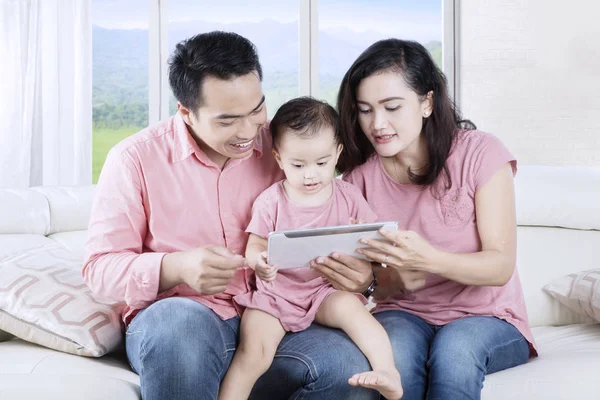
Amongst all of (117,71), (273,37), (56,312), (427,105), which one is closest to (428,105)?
(427,105)

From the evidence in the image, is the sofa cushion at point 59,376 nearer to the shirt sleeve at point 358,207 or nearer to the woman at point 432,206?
the woman at point 432,206

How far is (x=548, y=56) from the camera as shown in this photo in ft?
17.5

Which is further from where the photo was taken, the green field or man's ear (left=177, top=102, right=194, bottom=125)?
the green field

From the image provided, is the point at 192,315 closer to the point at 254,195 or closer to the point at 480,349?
the point at 254,195

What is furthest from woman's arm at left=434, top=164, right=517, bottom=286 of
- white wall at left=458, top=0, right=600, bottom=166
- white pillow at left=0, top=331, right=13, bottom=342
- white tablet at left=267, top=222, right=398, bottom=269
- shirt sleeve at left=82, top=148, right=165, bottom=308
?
white wall at left=458, top=0, right=600, bottom=166

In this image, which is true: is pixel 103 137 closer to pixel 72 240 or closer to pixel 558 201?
pixel 72 240

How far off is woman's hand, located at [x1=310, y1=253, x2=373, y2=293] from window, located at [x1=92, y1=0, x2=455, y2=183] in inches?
155

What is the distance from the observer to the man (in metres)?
1.54

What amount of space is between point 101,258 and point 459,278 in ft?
2.77

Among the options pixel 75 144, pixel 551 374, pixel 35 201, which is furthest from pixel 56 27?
pixel 551 374

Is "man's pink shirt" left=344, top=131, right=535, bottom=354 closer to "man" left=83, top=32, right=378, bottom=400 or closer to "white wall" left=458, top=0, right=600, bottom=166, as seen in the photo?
"man" left=83, top=32, right=378, bottom=400

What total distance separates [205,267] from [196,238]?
0.28m

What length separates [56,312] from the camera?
1.77 metres

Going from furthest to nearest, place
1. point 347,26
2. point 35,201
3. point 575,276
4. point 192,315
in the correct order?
point 347,26 → point 35,201 → point 575,276 → point 192,315
